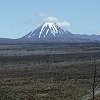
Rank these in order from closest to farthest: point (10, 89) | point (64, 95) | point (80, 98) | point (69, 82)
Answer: point (80, 98) → point (64, 95) → point (10, 89) → point (69, 82)

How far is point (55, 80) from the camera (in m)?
52.8

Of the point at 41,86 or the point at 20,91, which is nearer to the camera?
the point at 20,91

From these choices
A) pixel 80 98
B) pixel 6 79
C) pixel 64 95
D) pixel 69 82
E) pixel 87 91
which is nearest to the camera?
pixel 80 98

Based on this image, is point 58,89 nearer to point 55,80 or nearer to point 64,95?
point 64,95

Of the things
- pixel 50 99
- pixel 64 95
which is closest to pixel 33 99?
pixel 50 99

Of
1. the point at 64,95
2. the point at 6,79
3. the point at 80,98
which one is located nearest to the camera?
the point at 80,98

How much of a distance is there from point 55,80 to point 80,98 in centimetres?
1714

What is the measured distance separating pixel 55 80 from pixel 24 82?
4.66 m

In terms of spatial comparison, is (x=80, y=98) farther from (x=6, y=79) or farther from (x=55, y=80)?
(x=6, y=79)

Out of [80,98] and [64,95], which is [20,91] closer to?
[64,95]

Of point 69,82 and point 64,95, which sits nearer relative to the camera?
point 64,95

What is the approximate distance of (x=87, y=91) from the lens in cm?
4128

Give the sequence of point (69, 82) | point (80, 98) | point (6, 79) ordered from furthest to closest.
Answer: point (6, 79) < point (69, 82) < point (80, 98)

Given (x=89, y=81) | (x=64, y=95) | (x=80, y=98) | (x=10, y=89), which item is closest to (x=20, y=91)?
(x=10, y=89)
